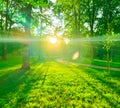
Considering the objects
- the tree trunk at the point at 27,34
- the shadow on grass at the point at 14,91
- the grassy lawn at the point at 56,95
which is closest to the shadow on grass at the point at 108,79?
the grassy lawn at the point at 56,95

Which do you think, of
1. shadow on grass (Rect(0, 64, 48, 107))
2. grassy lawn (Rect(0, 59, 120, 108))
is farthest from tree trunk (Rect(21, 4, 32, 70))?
grassy lawn (Rect(0, 59, 120, 108))

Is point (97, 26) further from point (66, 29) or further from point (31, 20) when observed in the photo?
point (31, 20)

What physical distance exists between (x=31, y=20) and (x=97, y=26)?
2980cm

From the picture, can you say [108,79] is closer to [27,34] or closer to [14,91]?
[14,91]

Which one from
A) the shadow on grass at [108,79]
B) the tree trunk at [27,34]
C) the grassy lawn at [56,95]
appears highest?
the tree trunk at [27,34]

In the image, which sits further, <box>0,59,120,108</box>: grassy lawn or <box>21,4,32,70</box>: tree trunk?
<box>21,4,32,70</box>: tree trunk

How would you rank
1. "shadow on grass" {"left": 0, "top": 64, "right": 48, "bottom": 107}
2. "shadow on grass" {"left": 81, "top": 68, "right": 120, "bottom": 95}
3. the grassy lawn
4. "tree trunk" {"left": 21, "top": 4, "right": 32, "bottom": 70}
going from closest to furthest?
1. the grassy lawn
2. "shadow on grass" {"left": 0, "top": 64, "right": 48, "bottom": 107}
3. "shadow on grass" {"left": 81, "top": 68, "right": 120, "bottom": 95}
4. "tree trunk" {"left": 21, "top": 4, "right": 32, "bottom": 70}

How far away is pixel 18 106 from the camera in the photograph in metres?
11.7

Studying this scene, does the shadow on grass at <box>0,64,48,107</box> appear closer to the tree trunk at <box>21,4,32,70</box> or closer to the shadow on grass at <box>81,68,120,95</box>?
the shadow on grass at <box>81,68,120,95</box>

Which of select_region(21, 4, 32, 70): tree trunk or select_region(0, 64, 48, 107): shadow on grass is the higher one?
select_region(21, 4, 32, 70): tree trunk

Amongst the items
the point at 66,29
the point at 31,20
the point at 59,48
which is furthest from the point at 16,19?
the point at 59,48

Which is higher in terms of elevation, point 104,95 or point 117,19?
point 117,19

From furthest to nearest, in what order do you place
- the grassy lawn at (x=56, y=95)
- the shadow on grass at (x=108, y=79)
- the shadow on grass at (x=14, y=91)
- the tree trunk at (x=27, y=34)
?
the tree trunk at (x=27, y=34) → the shadow on grass at (x=108, y=79) → the shadow on grass at (x=14, y=91) → the grassy lawn at (x=56, y=95)

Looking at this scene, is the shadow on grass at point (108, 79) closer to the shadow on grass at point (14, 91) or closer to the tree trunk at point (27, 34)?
the shadow on grass at point (14, 91)
